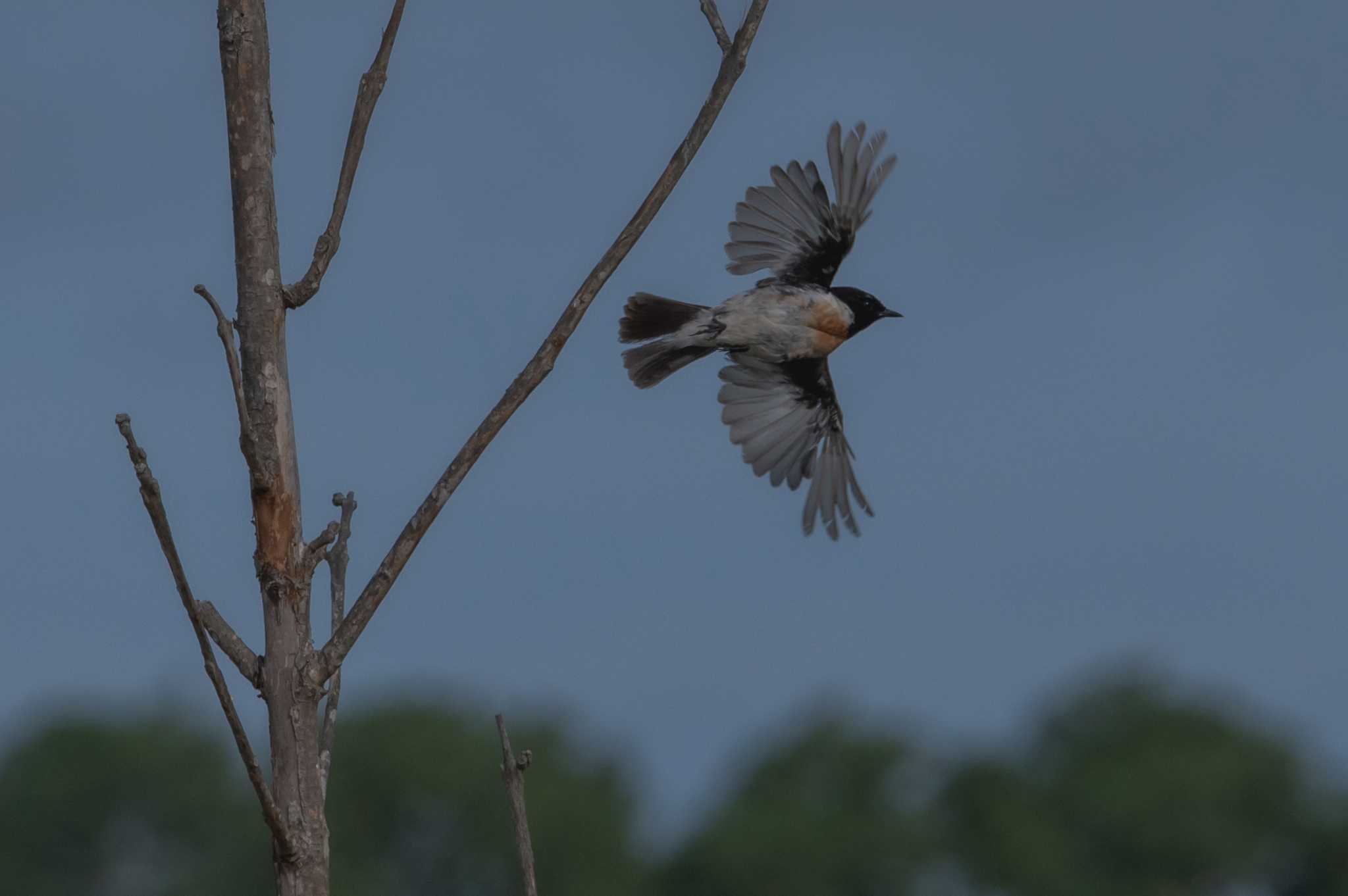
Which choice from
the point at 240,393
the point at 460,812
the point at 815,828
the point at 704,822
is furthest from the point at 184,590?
the point at 704,822

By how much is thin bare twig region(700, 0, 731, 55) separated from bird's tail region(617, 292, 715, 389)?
3.59 meters

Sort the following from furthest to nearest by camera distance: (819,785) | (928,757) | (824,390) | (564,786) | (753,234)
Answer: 1. (928,757)
2. (819,785)
3. (564,786)
4. (824,390)
5. (753,234)

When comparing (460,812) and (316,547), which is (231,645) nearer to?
(316,547)

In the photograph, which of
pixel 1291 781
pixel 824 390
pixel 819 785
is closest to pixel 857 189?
pixel 824 390

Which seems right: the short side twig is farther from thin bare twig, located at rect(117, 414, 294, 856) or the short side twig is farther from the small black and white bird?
the small black and white bird

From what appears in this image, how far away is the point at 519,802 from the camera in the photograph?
440cm

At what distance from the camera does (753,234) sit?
9273 mm

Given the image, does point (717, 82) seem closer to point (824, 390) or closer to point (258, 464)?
point (258, 464)

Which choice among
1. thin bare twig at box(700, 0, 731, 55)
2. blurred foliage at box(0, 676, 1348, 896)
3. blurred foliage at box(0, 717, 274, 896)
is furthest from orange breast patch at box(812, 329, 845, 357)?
blurred foliage at box(0, 717, 274, 896)

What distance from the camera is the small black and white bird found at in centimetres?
909

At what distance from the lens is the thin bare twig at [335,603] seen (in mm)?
4613

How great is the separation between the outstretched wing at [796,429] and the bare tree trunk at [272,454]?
4.82m

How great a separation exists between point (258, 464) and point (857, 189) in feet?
17.0

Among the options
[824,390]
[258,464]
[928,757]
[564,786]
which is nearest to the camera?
[258,464]
